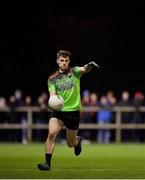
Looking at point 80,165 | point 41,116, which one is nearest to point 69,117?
point 80,165

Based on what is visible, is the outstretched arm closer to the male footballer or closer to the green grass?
the male footballer

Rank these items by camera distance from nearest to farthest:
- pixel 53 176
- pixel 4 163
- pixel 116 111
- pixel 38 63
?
pixel 53 176, pixel 4 163, pixel 116 111, pixel 38 63

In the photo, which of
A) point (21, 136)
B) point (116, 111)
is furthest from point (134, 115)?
point (21, 136)

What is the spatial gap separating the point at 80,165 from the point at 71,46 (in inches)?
999

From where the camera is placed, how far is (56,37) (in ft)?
142

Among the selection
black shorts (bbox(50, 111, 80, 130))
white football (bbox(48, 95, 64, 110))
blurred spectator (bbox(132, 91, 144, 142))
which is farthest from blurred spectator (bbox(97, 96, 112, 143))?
white football (bbox(48, 95, 64, 110))

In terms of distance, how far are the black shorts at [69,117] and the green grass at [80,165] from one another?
899 mm

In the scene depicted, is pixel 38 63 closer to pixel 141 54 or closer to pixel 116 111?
pixel 141 54

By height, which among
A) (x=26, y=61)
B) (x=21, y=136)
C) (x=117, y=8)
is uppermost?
(x=117, y=8)

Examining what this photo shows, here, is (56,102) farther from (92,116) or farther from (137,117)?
(92,116)

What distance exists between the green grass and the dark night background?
18581mm

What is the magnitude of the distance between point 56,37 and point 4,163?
2490cm

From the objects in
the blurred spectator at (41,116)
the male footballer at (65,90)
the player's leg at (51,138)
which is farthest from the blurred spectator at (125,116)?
the player's leg at (51,138)

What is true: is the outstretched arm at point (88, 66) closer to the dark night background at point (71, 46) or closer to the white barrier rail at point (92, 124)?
the white barrier rail at point (92, 124)
